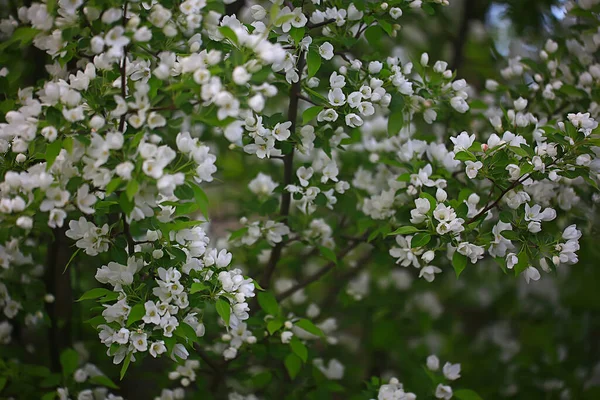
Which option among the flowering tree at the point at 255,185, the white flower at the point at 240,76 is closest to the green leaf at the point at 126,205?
the flowering tree at the point at 255,185

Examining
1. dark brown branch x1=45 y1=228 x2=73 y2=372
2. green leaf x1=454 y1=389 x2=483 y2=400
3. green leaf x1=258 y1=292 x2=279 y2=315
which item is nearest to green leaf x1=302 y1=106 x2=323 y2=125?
green leaf x1=258 y1=292 x2=279 y2=315

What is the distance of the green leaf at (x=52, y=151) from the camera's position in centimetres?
144

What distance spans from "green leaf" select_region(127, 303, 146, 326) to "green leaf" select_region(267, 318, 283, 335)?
513 millimetres

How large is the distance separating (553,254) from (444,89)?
68cm

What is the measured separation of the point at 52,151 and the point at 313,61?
78 cm

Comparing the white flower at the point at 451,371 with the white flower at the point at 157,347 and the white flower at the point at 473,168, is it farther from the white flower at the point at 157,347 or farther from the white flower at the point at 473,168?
the white flower at the point at 157,347

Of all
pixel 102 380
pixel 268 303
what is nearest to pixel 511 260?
pixel 268 303

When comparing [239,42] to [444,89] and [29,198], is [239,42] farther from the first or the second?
[444,89]

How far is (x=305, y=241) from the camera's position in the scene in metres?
2.21

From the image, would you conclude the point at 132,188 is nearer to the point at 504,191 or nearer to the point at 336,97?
the point at 336,97

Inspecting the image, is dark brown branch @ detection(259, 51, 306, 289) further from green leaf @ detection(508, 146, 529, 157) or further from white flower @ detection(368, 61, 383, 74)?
green leaf @ detection(508, 146, 529, 157)

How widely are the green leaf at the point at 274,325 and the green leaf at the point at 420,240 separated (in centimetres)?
56

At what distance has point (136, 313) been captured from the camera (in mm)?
1560

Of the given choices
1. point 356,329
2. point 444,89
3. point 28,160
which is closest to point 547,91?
point 444,89
